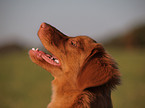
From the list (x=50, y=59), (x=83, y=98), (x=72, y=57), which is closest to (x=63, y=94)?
(x=83, y=98)

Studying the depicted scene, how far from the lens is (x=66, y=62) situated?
3.62m

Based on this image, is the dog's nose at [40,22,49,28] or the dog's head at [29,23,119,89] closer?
the dog's head at [29,23,119,89]

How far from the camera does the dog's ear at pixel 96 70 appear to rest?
292 centimetres

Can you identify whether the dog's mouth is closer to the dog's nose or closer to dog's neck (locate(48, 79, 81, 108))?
dog's neck (locate(48, 79, 81, 108))

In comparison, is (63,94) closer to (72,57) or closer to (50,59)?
(72,57)

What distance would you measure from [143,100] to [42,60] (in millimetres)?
7579

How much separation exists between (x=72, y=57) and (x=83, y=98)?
81 cm

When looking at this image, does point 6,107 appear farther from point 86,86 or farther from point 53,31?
point 86,86

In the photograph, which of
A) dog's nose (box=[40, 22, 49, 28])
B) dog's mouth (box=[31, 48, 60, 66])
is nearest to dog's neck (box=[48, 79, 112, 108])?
dog's mouth (box=[31, 48, 60, 66])

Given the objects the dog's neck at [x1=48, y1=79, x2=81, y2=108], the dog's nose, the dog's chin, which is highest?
the dog's nose

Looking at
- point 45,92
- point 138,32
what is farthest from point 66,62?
point 138,32

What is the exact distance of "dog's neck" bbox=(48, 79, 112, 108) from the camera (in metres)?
3.14

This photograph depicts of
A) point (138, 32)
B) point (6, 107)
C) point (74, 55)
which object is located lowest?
point (138, 32)

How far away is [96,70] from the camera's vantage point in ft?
9.96
